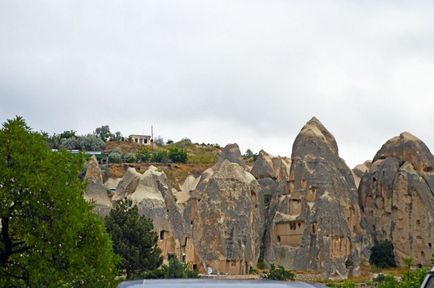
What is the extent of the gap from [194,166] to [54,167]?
8880cm

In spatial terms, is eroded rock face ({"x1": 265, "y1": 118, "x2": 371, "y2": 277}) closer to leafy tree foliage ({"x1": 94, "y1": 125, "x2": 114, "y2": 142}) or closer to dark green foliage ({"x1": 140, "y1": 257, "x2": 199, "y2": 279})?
dark green foliage ({"x1": 140, "y1": 257, "x2": 199, "y2": 279})

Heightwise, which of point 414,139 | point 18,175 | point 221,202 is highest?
point 414,139

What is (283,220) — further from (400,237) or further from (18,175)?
(18,175)

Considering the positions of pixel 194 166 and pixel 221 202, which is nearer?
pixel 221 202

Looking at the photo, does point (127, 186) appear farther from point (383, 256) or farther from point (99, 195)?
point (383, 256)

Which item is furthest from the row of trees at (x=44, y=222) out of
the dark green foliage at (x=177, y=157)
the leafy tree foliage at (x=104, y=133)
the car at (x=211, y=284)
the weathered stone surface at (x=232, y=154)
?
the leafy tree foliage at (x=104, y=133)

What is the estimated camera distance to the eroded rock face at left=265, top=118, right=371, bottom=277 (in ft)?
178

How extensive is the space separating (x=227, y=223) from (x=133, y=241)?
12.5 meters

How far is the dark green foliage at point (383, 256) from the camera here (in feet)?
187

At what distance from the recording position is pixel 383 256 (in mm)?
57625

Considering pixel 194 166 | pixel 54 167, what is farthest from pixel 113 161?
pixel 54 167

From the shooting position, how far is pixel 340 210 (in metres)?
55.9

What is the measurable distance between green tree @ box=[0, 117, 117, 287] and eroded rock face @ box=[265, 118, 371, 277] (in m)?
37.5

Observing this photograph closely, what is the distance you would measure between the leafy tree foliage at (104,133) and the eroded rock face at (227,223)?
66.7 m
